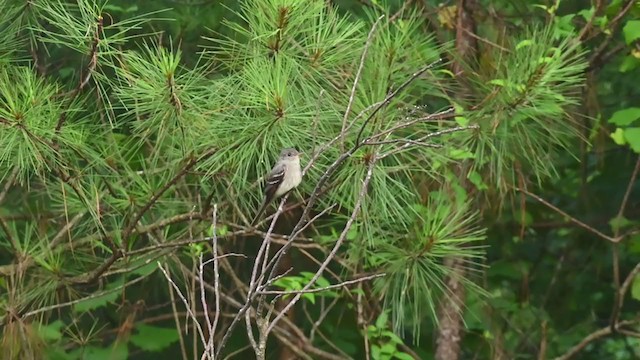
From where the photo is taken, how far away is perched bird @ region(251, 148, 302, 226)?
3286 millimetres

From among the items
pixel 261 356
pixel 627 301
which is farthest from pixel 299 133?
pixel 627 301

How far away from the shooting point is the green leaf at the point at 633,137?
12.6 feet

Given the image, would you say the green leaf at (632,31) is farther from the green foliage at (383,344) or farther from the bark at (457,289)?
the green foliage at (383,344)

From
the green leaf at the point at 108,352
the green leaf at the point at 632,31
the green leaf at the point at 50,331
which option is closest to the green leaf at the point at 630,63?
the green leaf at the point at 632,31

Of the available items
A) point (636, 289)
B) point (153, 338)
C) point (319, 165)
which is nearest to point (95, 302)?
point (153, 338)

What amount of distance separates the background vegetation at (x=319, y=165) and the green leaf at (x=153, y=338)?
1cm

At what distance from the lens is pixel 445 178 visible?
12.8 feet

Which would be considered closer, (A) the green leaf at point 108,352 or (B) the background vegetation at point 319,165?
(B) the background vegetation at point 319,165

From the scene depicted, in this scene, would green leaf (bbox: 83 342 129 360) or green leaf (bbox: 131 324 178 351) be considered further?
green leaf (bbox: 131 324 178 351)

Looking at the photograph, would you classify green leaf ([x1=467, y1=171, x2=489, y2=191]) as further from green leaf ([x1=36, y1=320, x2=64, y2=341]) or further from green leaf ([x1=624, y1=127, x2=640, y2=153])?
green leaf ([x1=36, y1=320, x2=64, y2=341])

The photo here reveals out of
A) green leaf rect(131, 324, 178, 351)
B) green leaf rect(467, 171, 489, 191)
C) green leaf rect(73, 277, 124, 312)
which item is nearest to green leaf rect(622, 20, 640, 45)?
green leaf rect(467, 171, 489, 191)

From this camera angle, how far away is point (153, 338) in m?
4.48

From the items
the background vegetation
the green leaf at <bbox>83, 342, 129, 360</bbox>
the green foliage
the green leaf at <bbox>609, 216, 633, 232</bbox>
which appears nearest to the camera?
the background vegetation

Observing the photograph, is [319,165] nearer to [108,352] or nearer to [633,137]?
[633,137]
